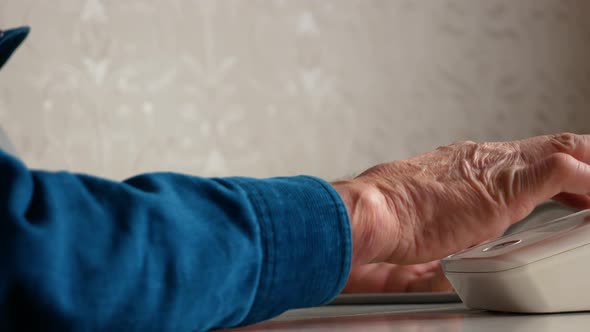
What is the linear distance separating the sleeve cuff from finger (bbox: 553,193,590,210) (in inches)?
12.4

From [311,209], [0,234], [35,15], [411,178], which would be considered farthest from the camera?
[35,15]

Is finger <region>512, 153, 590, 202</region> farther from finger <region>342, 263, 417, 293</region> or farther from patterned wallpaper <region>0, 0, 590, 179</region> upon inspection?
patterned wallpaper <region>0, 0, 590, 179</region>

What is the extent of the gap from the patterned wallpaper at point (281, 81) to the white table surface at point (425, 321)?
1.34 m

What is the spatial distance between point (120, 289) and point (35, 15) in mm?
1757

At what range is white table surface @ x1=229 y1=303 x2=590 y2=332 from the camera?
56cm

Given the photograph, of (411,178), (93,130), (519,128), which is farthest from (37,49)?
(411,178)

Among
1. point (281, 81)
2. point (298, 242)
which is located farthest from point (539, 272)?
point (281, 81)

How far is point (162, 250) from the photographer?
1.41 feet

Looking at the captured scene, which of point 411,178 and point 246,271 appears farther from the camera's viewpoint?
point 411,178

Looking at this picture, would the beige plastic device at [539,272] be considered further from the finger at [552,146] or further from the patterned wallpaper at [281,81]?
the patterned wallpaper at [281,81]

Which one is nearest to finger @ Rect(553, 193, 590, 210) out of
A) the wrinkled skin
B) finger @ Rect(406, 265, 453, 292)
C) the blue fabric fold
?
the wrinkled skin

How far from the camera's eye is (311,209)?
506 mm

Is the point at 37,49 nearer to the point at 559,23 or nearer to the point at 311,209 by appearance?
the point at 559,23

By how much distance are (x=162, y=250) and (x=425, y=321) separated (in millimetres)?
283
